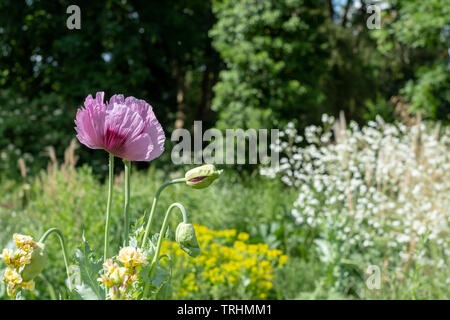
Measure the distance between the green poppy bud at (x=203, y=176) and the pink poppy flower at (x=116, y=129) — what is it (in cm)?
7

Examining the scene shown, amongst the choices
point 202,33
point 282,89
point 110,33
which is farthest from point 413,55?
point 110,33

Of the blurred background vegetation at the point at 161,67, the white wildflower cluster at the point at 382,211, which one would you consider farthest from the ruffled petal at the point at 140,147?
the blurred background vegetation at the point at 161,67

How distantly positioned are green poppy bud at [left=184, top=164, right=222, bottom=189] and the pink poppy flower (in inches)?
2.8

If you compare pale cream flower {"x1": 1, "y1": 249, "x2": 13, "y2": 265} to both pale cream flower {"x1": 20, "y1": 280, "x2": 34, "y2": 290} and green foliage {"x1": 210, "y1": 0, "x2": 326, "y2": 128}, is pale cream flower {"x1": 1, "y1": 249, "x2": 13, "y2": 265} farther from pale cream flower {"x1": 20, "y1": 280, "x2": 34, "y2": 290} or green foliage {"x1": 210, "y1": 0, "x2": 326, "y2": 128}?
green foliage {"x1": 210, "y1": 0, "x2": 326, "y2": 128}

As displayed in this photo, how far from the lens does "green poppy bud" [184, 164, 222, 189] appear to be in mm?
755

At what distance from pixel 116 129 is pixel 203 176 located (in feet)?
0.53

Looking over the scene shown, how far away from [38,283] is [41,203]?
0.74 m

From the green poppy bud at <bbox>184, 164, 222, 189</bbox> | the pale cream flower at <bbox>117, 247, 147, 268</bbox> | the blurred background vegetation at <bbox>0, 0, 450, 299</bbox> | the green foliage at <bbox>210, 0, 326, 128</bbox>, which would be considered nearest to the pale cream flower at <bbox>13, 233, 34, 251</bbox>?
the pale cream flower at <bbox>117, 247, 147, 268</bbox>

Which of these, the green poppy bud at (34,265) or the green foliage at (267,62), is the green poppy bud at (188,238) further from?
the green foliage at (267,62)

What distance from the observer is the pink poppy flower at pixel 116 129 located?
74cm

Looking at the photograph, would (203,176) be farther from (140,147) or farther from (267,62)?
(267,62)

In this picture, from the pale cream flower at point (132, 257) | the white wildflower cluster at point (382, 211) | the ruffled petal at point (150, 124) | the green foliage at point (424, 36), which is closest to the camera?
the pale cream flower at point (132, 257)

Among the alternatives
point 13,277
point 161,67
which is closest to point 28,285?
point 13,277

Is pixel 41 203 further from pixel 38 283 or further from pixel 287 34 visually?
pixel 287 34
